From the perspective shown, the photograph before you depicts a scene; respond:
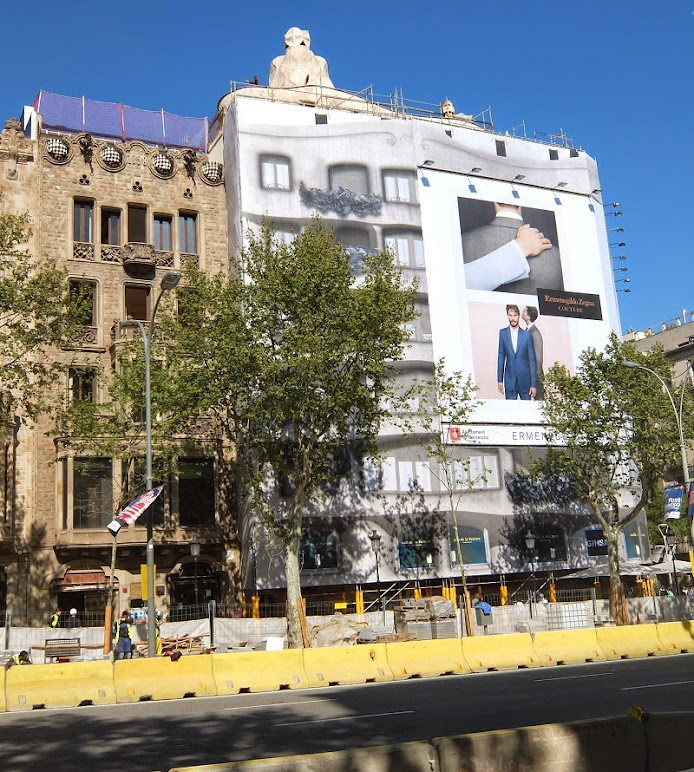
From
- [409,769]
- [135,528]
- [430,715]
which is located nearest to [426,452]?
[135,528]

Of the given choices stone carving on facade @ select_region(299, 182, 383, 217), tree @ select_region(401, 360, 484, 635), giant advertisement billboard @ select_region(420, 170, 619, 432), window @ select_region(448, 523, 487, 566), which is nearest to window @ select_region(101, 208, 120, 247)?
stone carving on facade @ select_region(299, 182, 383, 217)

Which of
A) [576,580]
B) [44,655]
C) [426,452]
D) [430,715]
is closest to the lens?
[430,715]

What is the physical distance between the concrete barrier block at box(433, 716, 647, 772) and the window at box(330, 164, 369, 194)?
39.9 meters

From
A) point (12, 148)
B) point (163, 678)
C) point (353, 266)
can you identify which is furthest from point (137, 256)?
point (163, 678)

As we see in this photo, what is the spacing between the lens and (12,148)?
41.4 meters

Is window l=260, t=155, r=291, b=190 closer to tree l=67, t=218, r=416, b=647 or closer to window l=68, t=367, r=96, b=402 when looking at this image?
tree l=67, t=218, r=416, b=647

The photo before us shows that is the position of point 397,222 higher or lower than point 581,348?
higher

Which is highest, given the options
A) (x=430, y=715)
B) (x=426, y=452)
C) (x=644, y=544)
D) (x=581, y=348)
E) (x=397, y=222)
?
(x=397, y=222)

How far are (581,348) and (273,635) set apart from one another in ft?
82.8

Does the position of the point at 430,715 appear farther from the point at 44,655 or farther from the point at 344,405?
the point at 344,405

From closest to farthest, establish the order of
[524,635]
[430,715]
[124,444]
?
[430,715]
[524,635]
[124,444]

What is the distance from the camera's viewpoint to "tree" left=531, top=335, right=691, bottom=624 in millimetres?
42156

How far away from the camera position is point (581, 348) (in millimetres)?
50719

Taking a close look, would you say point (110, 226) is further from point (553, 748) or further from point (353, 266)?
point (553, 748)
